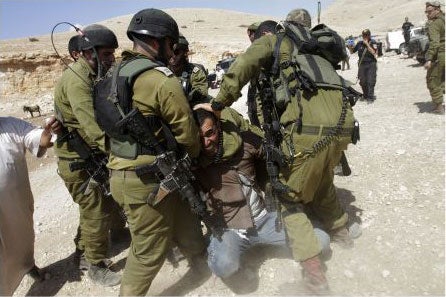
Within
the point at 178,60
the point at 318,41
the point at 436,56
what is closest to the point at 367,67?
the point at 436,56

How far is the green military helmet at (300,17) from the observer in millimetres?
3295

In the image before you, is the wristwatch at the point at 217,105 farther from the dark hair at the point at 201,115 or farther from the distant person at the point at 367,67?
the distant person at the point at 367,67

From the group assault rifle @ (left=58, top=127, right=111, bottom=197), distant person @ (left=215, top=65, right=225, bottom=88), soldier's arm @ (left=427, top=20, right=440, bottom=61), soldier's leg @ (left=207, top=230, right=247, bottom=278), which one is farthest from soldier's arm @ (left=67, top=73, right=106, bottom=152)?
distant person @ (left=215, top=65, right=225, bottom=88)

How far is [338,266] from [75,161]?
2.43 metres

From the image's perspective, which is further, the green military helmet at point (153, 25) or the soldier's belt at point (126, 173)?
the soldier's belt at point (126, 173)

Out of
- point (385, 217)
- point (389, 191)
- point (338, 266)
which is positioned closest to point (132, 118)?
point (338, 266)

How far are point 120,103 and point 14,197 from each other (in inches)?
60.4

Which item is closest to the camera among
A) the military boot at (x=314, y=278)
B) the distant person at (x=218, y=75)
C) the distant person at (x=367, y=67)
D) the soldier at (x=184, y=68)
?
the military boot at (x=314, y=278)

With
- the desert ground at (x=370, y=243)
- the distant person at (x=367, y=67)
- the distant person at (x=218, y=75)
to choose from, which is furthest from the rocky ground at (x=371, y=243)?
the distant person at (x=218, y=75)

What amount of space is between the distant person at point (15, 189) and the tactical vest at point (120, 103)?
3.08ft

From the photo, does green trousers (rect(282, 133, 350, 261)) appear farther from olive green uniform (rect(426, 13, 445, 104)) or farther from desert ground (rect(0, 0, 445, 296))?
olive green uniform (rect(426, 13, 445, 104))

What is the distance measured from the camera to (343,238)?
350 centimetres

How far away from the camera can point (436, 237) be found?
3373 millimetres

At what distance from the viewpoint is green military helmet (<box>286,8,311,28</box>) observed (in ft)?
10.8
